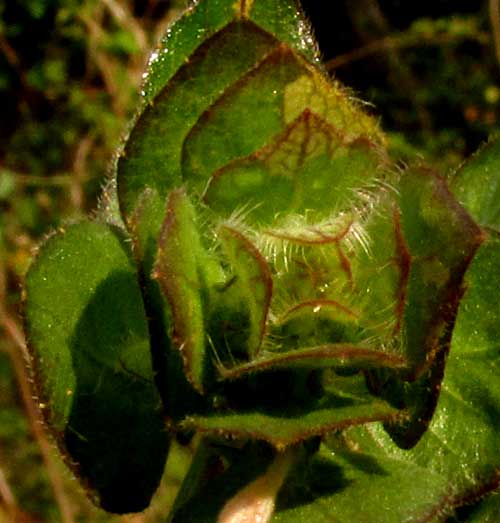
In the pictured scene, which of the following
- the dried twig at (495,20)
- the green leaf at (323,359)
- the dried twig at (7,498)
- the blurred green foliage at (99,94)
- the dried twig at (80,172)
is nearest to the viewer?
the green leaf at (323,359)

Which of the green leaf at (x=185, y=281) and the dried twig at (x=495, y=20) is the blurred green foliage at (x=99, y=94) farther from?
the green leaf at (x=185, y=281)

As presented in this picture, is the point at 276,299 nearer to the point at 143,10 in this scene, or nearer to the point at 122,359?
the point at 122,359

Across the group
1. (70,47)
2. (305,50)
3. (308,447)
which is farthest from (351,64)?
(308,447)

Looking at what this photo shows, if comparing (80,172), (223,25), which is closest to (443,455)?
(223,25)

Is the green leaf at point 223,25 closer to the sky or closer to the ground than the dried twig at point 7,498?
closer to the sky

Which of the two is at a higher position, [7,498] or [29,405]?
[29,405]

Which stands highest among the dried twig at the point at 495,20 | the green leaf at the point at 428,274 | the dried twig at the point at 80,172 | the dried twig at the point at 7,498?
the green leaf at the point at 428,274

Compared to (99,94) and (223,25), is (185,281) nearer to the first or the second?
(223,25)

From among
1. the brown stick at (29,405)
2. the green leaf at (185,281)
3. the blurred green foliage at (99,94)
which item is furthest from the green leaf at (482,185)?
the brown stick at (29,405)
